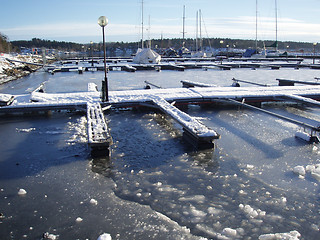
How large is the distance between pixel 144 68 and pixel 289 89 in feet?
84.1

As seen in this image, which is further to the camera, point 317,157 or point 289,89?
point 289,89

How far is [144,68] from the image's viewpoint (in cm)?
4022

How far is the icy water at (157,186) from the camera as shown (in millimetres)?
5012

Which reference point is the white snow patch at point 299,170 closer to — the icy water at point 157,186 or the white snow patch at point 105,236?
the icy water at point 157,186

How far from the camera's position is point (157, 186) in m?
6.45

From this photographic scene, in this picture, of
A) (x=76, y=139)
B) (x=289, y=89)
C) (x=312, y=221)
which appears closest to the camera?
(x=312, y=221)

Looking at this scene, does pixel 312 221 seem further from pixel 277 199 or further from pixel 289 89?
pixel 289 89

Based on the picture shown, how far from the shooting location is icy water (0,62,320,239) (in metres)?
5.01

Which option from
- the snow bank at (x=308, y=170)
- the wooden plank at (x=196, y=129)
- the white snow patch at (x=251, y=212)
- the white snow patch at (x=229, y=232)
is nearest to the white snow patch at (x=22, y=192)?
the white snow patch at (x=229, y=232)

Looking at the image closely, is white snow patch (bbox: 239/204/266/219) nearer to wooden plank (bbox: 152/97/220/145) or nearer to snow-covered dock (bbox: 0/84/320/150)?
wooden plank (bbox: 152/97/220/145)

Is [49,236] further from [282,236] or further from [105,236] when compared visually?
[282,236]

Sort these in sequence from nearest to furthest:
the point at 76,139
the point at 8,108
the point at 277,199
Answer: the point at 277,199 < the point at 76,139 < the point at 8,108

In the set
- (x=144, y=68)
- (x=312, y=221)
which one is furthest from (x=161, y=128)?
(x=144, y=68)

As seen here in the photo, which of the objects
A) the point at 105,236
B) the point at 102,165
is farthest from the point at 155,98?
the point at 105,236
